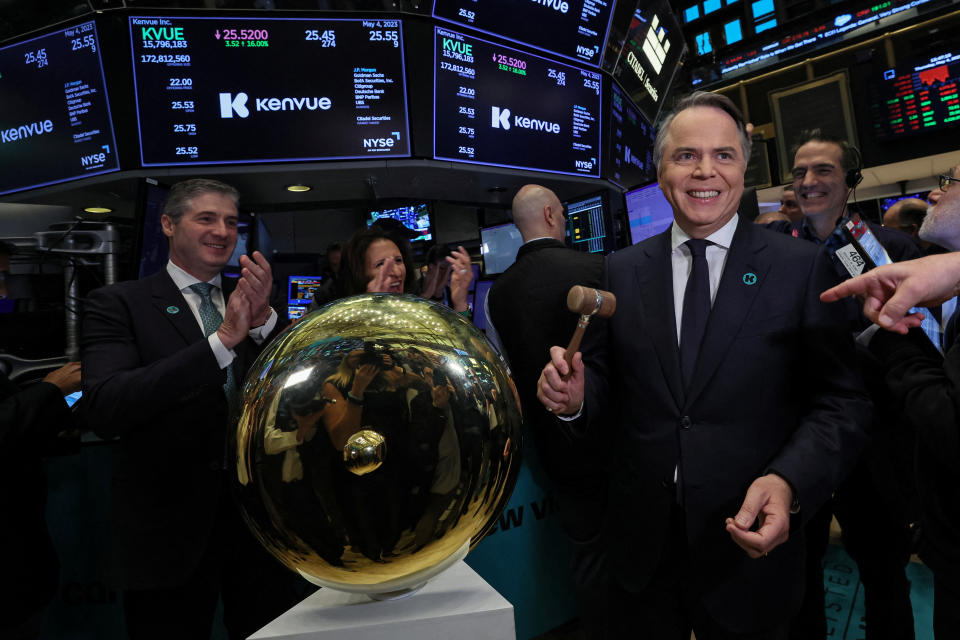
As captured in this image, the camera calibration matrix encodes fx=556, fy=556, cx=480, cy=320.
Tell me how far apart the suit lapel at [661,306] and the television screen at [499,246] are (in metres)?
2.98

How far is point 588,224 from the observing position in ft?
12.2

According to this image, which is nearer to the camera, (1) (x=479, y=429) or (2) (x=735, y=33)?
(1) (x=479, y=429)

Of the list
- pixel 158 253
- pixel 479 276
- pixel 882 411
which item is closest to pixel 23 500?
pixel 158 253

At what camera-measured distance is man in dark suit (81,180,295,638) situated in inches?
55.9

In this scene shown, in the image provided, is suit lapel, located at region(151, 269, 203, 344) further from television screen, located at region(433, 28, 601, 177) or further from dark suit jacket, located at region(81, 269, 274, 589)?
television screen, located at region(433, 28, 601, 177)

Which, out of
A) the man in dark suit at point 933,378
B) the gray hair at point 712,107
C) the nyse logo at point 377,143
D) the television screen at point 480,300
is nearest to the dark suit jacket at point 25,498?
the gray hair at point 712,107

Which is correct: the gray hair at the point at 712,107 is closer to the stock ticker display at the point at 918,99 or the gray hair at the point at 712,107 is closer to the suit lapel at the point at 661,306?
the suit lapel at the point at 661,306

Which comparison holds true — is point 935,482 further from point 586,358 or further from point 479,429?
point 479,429

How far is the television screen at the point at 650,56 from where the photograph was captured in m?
4.32

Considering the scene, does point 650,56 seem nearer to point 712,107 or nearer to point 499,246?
point 499,246

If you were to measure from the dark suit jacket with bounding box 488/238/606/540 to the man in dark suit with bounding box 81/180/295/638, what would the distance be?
3.31ft

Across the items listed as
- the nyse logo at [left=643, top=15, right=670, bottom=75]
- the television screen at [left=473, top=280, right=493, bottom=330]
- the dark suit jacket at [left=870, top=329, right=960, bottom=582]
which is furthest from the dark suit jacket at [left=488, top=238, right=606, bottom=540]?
the nyse logo at [left=643, top=15, right=670, bottom=75]

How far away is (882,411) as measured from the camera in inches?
66.8

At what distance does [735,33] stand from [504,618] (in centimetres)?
881
